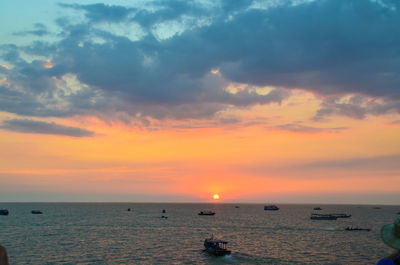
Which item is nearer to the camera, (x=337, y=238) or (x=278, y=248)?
(x=278, y=248)

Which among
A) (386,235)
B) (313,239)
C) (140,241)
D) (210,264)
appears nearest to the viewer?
(386,235)

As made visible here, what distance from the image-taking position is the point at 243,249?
7075cm

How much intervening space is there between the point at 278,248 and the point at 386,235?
225ft

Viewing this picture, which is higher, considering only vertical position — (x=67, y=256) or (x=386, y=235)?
(x=386, y=235)

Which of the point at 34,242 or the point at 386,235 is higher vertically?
the point at 386,235

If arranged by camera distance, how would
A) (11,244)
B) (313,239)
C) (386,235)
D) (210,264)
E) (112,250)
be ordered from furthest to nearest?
(313,239)
(11,244)
(112,250)
(210,264)
(386,235)

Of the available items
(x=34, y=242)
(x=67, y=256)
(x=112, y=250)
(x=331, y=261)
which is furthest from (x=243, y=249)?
(x=34, y=242)

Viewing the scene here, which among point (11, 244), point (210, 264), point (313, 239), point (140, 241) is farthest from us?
point (313, 239)

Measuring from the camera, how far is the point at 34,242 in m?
79.8

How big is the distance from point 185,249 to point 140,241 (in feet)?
56.0

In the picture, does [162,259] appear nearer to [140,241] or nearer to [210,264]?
[210,264]

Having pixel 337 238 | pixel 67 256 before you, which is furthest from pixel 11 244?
pixel 337 238

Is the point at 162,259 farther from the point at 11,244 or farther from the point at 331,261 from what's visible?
the point at 11,244

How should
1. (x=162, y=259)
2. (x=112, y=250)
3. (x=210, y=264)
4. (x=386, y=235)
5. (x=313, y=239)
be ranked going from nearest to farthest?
(x=386, y=235), (x=210, y=264), (x=162, y=259), (x=112, y=250), (x=313, y=239)
